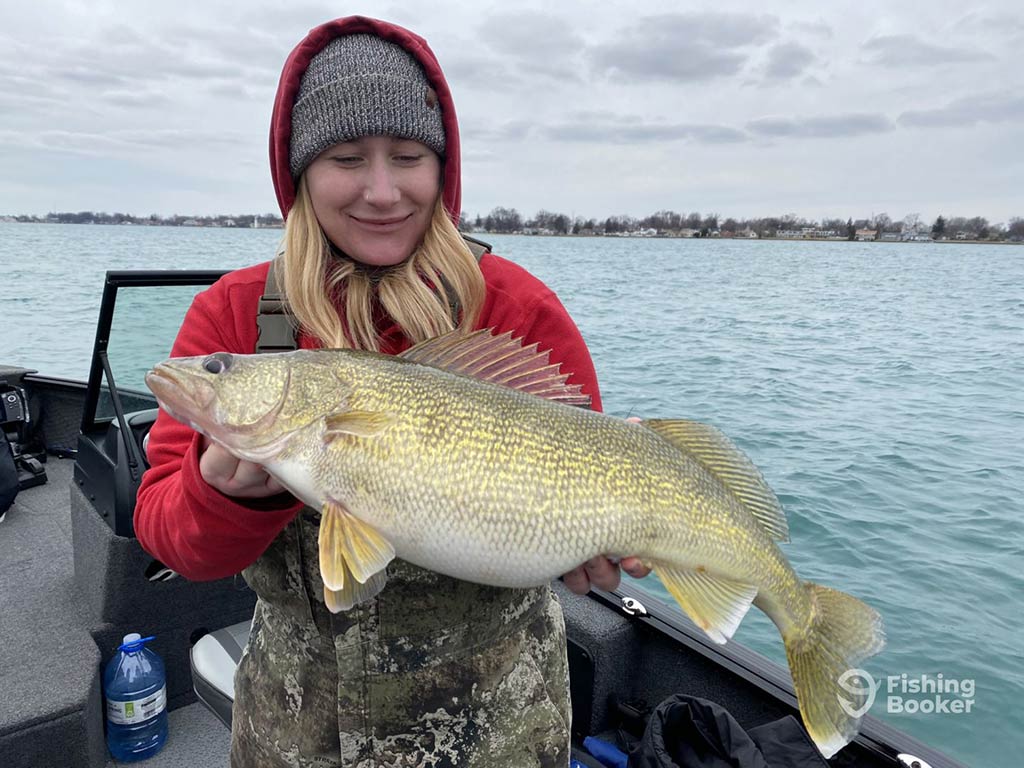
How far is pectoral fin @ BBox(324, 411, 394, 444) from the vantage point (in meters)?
1.91

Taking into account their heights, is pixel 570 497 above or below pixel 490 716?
above

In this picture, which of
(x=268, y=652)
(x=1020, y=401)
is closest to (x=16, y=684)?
(x=268, y=652)

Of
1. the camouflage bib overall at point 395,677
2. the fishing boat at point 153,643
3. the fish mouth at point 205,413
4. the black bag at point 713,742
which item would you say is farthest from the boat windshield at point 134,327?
the black bag at point 713,742

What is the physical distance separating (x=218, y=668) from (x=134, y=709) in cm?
95

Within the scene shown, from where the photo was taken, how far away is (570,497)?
1.97 meters

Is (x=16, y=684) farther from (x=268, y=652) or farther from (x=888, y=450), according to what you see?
(x=888, y=450)

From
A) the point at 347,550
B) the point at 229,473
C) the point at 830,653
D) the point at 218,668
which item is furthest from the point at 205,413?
the point at 830,653

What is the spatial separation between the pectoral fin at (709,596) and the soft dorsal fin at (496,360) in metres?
0.62

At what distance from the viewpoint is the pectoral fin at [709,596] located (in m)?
2.15

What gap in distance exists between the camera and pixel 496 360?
7.04 ft

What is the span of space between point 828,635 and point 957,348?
22.0 meters

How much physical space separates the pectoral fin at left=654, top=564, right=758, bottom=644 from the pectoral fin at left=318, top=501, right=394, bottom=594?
85 centimetres

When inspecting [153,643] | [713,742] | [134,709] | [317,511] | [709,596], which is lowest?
[134,709]

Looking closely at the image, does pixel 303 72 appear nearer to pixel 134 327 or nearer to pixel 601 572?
pixel 601 572
